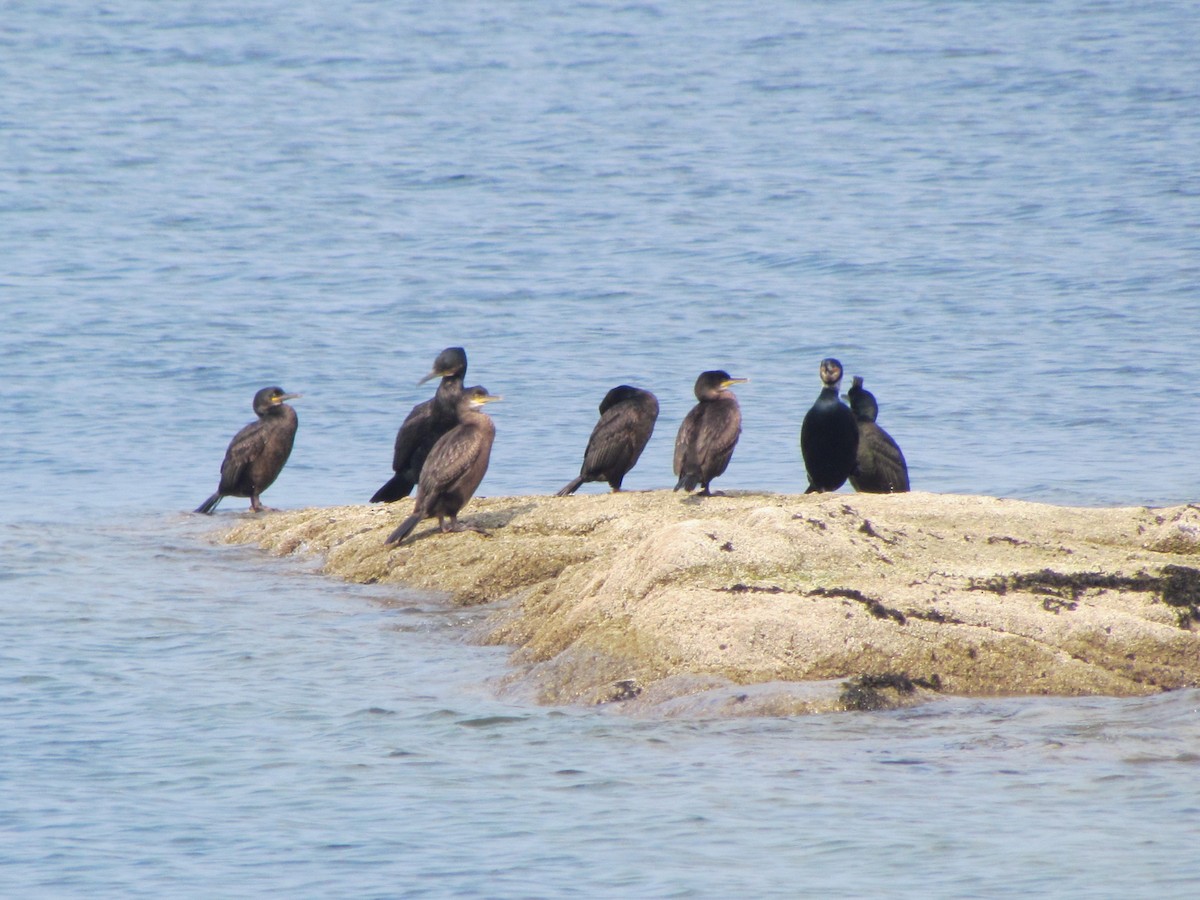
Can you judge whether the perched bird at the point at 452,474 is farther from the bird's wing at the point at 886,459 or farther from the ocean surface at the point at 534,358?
the bird's wing at the point at 886,459

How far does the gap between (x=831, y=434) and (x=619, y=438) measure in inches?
59.3

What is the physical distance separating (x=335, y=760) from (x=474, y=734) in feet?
2.03

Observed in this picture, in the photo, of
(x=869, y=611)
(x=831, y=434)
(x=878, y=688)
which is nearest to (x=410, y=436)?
(x=831, y=434)

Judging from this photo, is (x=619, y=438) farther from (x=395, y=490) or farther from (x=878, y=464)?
(x=878, y=464)

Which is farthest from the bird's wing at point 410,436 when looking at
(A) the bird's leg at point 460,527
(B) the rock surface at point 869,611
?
(B) the rock surface at point 869,611

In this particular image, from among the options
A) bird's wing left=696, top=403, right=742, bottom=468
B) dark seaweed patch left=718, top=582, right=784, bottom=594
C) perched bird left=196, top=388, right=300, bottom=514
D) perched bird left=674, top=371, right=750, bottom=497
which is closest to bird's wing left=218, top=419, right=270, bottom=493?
perched bird left=196, top=388, right=300, bottom=514

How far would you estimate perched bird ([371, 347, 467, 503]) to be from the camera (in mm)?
12820

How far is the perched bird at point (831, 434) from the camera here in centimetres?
1238

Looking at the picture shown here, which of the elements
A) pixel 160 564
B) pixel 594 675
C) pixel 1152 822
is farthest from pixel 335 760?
pixel 160 564

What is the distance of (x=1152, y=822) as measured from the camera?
21.0 feet

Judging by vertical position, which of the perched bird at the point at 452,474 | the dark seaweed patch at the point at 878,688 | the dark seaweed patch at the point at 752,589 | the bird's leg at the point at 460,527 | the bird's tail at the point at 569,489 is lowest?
the dark seaweed patch at the point at 878,688

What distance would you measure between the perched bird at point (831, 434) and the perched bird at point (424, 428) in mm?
2542

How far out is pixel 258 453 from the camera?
1404cm

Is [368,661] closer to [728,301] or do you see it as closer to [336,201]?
[728,301]
